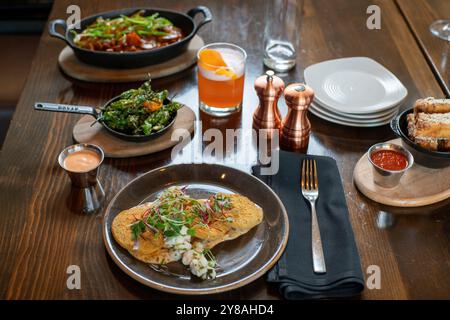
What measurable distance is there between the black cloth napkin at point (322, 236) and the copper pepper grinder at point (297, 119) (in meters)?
0.06

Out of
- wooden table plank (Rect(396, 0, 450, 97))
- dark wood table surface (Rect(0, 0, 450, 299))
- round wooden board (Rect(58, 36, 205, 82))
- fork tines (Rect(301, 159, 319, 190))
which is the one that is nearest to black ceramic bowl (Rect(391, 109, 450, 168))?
dark wood table surface (Rect(0, 0, 450, 299))

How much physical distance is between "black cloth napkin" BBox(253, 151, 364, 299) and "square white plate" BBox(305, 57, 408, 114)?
28cm

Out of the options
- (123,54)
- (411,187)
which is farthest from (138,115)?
(411,187)

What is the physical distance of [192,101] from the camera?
70.7 inches

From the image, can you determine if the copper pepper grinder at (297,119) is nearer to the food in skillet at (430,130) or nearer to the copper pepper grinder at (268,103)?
the copper pepper grinder at (268,103)

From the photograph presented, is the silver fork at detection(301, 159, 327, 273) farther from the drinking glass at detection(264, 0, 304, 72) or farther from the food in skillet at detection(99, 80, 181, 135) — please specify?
the drinking glass at detection(264, 0, 304, 72)

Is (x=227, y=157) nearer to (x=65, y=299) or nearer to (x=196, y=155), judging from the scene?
(x=196, y=155)

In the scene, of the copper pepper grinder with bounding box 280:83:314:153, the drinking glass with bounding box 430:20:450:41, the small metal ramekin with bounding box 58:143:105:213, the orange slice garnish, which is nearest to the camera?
the small metal ramekin with bounding box 58:143:105:213

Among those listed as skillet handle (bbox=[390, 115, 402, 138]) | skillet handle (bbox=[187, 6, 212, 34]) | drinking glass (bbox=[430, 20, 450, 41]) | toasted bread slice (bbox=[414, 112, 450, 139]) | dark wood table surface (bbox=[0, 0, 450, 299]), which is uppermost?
skillet handle (bbox=[187, 6, 212, 34])

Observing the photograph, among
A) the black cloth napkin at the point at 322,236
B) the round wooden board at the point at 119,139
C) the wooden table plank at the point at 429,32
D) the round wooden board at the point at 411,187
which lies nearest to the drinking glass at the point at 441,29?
the wooden table plank at the point at 429,32

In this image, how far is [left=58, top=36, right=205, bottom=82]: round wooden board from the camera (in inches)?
73.9

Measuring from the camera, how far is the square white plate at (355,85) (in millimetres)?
1707
